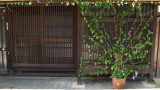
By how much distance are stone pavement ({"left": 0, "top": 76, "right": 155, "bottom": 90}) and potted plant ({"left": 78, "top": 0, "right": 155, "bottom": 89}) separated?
52cm

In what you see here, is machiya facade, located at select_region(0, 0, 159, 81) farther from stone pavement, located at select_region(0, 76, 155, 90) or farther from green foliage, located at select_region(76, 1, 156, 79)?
green foliage, located at select_region(76, 1, 156, 79)

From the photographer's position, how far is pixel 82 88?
21.5 feet

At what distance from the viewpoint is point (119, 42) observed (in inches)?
249

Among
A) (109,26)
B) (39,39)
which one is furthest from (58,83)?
(109,26)

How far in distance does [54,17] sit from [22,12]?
1.26 m

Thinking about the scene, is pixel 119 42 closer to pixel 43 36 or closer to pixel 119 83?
pixel 119 83

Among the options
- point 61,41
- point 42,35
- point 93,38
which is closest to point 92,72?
point 93,38

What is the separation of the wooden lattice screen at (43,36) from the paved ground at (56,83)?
522 mm

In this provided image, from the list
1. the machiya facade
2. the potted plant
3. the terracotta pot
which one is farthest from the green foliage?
the machiya facade

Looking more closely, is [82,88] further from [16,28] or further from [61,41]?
[16,28]

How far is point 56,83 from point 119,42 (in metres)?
2.77

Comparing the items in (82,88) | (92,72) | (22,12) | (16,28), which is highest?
(22,12)

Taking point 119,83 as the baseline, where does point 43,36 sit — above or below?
above

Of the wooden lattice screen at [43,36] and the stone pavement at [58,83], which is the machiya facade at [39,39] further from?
the stone pavement at [58,83]
